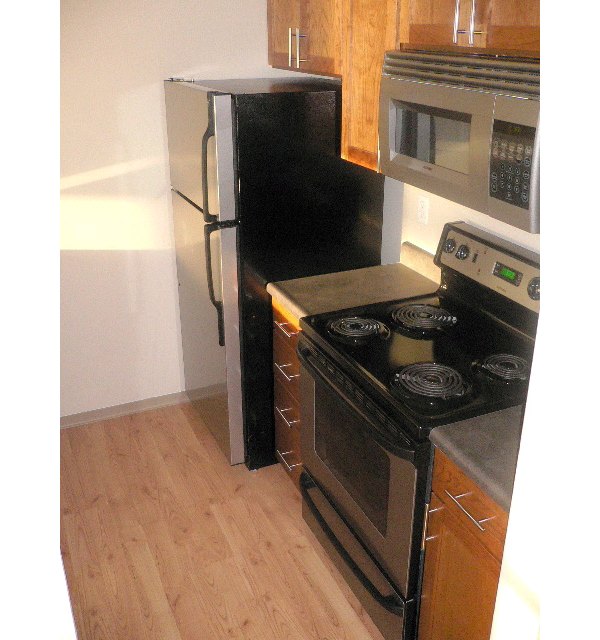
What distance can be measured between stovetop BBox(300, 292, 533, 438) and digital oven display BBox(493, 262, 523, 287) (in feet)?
0.51

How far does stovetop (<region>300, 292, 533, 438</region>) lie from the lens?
1714mm

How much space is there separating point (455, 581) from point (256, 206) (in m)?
1.51

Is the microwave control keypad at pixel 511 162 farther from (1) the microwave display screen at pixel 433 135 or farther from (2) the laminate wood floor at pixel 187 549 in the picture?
(2) the laminate wood floor at pixel 187 549

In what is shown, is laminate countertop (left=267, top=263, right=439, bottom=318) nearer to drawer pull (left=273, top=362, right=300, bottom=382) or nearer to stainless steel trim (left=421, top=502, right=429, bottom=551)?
drawer pull (left=273, top=362, right=300, bottom=382)

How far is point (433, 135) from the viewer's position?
181cm

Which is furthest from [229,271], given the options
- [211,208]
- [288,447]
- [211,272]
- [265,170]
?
[288,447]

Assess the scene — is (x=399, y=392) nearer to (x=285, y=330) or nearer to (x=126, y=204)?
(x=285, y=330)

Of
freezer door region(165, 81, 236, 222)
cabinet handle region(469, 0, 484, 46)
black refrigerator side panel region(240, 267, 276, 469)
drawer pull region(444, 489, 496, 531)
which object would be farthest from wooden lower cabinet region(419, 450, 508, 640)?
freezer door region(165, 81, 236, 222)

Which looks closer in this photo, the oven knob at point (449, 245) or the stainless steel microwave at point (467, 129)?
the stainless steel microwave at point (467, 129)

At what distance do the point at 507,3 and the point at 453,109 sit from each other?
28 centimetres

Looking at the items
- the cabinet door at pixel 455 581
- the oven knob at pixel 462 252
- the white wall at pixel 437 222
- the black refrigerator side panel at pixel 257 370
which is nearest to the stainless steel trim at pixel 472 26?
the white wall at pixel 437 222

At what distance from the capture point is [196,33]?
116 inches

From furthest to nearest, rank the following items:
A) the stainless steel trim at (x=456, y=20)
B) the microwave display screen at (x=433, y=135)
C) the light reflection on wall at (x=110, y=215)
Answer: the light reflection on wall at (x=110, y=215) → the microwave display screen at (x=433, y=135) → the stainless steel trim at (x=456, y=20)

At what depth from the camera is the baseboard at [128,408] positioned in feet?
11.0
